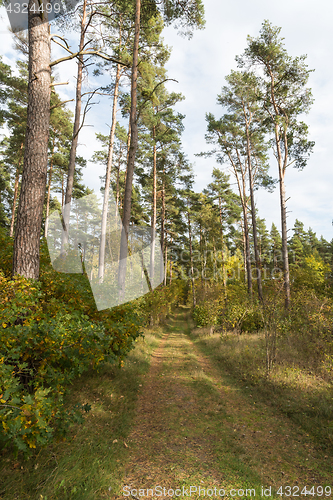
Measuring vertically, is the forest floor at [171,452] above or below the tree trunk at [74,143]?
below

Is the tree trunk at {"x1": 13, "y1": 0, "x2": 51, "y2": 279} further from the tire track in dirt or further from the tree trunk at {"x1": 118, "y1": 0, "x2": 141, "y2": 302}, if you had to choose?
the tire track in dirt

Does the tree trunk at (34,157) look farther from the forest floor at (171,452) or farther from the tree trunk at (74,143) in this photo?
the tree trunk at (74,143)

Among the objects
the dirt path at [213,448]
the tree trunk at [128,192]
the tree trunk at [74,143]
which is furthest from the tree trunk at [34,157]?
the tree trunk at [74,143]

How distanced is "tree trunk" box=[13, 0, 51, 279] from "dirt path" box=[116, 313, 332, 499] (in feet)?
11.0

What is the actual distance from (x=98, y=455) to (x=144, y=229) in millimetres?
21657

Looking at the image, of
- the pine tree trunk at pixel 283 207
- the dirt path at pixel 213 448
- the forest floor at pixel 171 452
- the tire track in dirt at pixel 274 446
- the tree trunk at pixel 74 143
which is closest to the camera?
the forest floor at pixel 171 452

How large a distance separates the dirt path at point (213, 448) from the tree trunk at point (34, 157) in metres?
3.35

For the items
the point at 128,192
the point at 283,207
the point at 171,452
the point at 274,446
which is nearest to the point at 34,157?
the point at 128,192

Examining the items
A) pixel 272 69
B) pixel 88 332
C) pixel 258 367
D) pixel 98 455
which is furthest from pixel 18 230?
pixel 272 69

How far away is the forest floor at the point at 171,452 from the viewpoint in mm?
2787

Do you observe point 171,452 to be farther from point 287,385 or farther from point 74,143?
point 74,143

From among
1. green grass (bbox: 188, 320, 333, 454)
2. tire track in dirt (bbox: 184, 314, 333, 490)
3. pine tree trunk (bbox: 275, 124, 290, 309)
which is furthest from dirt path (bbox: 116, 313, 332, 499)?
pine tree trunk (bbox: 275, 124, 290, 309)

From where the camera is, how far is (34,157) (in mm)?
4082

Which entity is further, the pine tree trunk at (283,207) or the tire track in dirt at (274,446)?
the pine tree trunk at (283,207)
